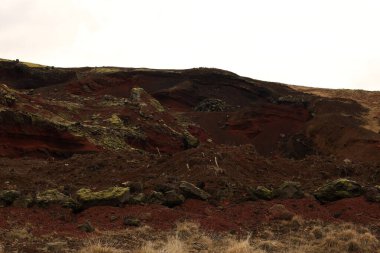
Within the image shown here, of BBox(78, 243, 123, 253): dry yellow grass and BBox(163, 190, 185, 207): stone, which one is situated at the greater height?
BBox(78, 243, 123, 253): dry yellow grass

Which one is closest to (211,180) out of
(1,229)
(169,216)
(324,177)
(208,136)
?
(169,216)

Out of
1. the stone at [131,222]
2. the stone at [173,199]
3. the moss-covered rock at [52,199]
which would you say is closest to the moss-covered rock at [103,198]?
the moss-covered rock at [52,199]

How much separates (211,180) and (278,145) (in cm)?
2455

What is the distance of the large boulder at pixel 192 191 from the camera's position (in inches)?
583

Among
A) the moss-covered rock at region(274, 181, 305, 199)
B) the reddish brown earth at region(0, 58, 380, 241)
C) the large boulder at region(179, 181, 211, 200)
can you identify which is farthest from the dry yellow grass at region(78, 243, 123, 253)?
the moss-covered rock at region(274, 181, 305, 199)

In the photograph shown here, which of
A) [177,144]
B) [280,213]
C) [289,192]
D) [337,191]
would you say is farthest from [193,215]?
[177,144]

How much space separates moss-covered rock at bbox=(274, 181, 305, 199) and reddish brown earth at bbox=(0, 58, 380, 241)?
0.37 metres

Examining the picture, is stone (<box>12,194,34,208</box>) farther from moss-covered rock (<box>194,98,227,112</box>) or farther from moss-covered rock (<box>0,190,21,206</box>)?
moss-covered rock (<box>194,98,227,112</box>)

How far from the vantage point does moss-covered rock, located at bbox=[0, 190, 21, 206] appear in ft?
44.5

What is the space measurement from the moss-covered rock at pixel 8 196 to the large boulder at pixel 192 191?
478cm

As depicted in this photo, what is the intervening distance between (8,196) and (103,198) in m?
2.64

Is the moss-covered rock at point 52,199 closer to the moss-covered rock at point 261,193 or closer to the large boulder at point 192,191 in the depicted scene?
the large boulder at point 192,191

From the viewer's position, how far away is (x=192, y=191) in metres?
14.8

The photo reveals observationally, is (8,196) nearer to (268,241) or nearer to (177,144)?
(268,241)
